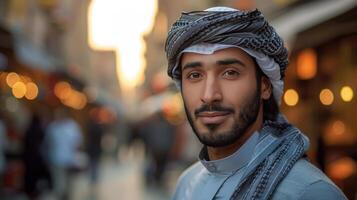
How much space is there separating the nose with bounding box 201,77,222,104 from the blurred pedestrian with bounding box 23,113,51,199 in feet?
31.0

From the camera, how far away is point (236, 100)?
2064 mm

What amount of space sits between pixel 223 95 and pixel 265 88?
0.20 meters

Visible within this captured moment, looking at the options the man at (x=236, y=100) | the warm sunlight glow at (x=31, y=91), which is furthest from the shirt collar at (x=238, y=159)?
the warm sunlight glow at (x=31, y=91)

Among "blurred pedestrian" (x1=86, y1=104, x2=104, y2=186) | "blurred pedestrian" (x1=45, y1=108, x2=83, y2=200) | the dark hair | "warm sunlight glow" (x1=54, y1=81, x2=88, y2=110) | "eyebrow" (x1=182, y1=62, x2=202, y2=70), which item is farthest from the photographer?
"warm sunlight glow" (x1=54, y1=81, x2=88, y2=110)

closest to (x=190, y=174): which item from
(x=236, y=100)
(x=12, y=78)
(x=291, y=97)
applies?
(x=236, y=100)

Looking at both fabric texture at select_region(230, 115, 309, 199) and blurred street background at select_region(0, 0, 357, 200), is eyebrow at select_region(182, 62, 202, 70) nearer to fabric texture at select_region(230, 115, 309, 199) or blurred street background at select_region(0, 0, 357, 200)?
fabric texture at select_region(230, 115, 309, 199)

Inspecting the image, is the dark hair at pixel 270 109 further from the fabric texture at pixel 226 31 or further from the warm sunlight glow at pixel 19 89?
the warm sunlight glow at pixel 19 89

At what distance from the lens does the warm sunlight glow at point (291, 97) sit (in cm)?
699

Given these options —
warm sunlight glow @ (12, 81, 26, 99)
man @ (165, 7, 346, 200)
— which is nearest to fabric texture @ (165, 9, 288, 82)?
man @ (165, 7, 346, 200)

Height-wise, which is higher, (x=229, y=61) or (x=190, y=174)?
(x=229, y=61)

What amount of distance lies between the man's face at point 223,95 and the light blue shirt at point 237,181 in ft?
0.24

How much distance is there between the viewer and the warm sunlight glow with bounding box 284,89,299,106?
6.99 meters

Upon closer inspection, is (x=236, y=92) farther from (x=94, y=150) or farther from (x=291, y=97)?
(x=94, y=150)

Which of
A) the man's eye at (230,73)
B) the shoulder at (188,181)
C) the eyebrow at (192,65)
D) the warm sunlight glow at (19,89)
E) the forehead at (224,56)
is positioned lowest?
the warm sunlight glow at (19,89)
